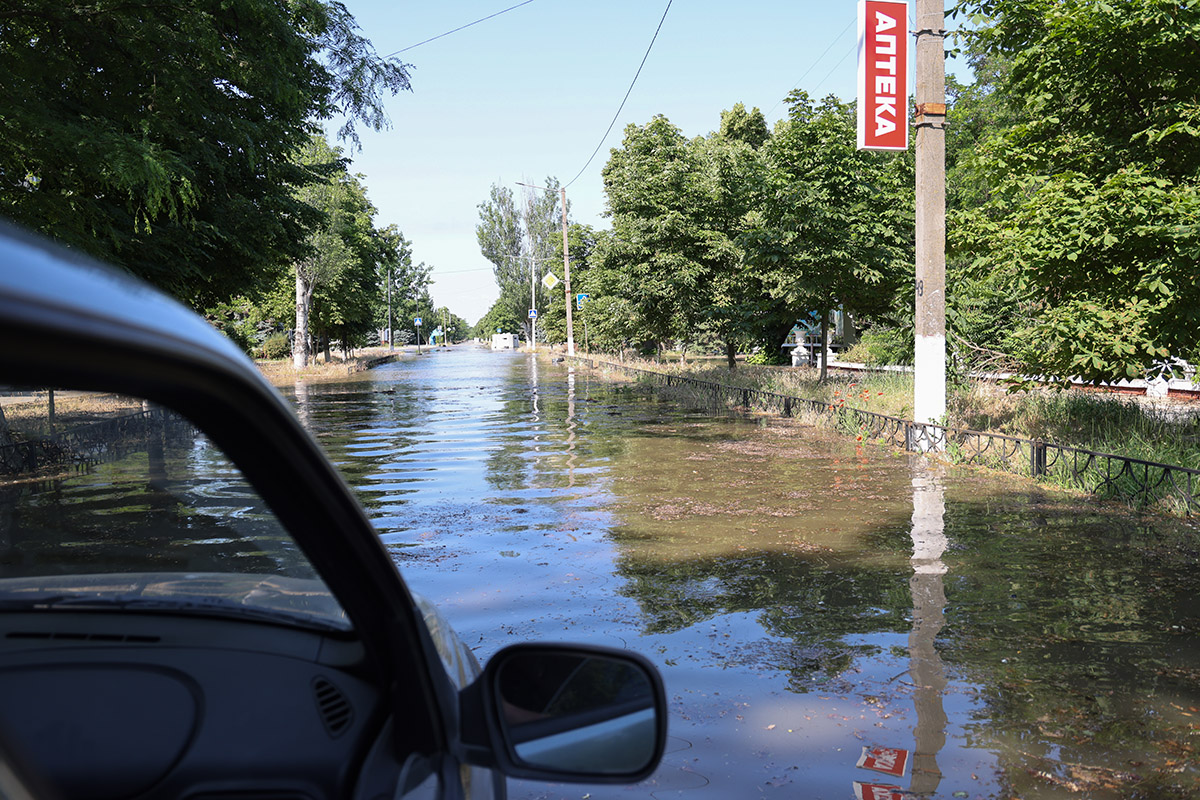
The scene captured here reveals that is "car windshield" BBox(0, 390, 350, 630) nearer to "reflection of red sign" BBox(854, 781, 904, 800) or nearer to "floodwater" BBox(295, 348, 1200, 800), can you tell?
"floodwater" BBox(295, 348, 1200, 800)

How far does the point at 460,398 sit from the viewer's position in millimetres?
29500

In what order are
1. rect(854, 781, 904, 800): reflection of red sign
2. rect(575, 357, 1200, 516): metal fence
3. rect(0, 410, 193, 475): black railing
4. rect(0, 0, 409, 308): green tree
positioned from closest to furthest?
rect(0, 410, 193, 475): black railing < rect(854, 781, 904, 800): reflection of red sign < rect(0, 0, 409, 308): green tree < rect(575, 357, 1200, 516): metal fence

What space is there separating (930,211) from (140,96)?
10.3 metres

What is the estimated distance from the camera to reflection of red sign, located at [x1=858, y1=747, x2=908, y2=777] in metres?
4.24

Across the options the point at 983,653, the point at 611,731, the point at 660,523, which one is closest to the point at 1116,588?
the point at 983,653

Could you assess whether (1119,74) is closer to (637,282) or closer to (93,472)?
(93,472)

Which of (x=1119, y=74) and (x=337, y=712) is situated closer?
(x=337, y=712)

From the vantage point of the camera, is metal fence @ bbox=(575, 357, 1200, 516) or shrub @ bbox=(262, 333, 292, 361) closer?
metal fence @ bbox=(575, 357, 1200, 516)

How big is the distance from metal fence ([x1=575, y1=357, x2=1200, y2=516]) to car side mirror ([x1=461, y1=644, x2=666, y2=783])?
881 centimetres

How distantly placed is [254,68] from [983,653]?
947 centimetres

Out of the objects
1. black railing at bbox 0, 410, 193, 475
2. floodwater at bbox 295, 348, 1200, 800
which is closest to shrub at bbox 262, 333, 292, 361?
floodwater at bbox 295, 348, 1200, 800

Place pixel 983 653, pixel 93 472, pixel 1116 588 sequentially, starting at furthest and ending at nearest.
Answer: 1. pixel 1116 588
2. pixel 983 653
3. pixel 93 472

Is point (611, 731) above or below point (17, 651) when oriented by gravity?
below

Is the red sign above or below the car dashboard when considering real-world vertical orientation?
above
